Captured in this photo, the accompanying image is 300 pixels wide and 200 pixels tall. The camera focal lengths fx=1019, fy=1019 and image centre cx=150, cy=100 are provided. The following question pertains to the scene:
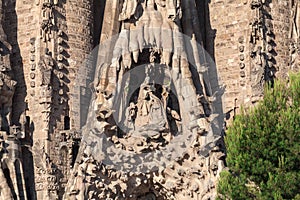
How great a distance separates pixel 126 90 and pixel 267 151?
5.05 m

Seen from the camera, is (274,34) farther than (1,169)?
Yes

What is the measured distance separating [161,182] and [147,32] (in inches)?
127

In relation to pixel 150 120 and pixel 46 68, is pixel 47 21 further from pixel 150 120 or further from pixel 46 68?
pixel 150 120

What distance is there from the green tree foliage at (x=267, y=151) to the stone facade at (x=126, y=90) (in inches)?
113

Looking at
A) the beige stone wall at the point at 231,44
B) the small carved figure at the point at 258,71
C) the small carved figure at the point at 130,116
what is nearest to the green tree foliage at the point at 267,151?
the small carved figure at the point at 130,116

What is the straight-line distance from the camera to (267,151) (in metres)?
17.6

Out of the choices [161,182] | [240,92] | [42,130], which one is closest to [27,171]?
[42,130]

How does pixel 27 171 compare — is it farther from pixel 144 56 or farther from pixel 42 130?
pixel 144 56

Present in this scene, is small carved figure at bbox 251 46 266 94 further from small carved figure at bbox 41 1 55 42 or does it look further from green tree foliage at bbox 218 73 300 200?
small carved figure at bbox 41 1 55 42

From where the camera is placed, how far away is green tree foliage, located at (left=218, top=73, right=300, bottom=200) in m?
17.3

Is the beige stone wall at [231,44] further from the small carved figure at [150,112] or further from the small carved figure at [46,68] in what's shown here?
the small carved figure at [46,68]

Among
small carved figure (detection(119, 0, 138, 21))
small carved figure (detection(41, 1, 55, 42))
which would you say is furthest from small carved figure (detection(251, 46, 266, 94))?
small carved figure (detection(41, 1, 55, 42))

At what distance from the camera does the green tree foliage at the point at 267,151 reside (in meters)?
17.3

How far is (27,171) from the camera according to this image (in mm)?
22078
